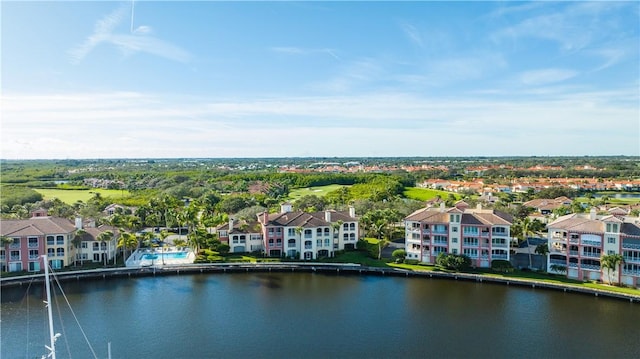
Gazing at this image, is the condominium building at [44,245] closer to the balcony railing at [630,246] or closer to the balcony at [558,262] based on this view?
the balcony at [558,262]

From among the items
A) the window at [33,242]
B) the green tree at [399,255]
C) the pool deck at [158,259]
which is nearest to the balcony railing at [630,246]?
the green tree at [399,255]

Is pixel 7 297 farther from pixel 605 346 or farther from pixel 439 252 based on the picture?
pixel 605 346

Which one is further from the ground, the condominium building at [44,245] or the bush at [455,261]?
the condominium building at [44,245]

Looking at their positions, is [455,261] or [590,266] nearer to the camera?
[590,266]

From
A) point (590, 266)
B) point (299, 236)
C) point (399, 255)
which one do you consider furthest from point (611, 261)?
point (299, 236)

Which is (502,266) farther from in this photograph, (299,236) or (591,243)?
(299,236)

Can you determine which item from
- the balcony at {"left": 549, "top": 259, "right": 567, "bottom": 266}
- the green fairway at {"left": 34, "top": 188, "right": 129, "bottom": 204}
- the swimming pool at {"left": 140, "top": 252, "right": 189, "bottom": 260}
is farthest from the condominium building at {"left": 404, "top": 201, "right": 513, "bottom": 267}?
the green fairway at {"left": 34, "top": 188, "right": 129, "bottom": 204}
